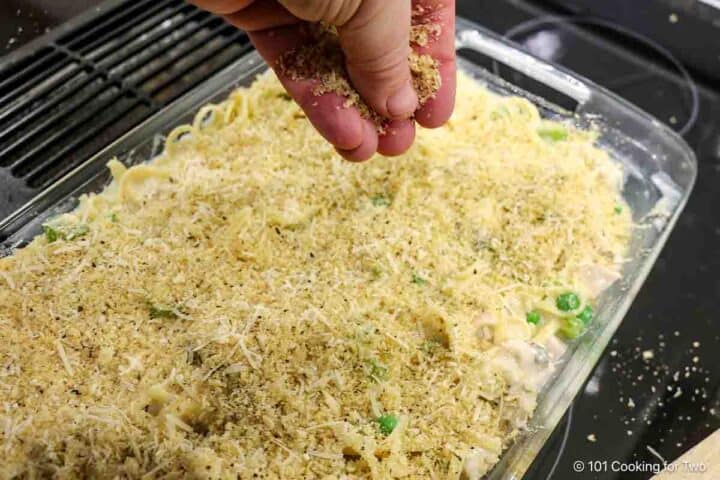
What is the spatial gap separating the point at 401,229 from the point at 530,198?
0.44 m

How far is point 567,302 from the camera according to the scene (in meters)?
1.96

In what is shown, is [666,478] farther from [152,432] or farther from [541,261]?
[152,432]

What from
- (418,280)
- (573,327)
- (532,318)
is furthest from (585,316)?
(418,280)

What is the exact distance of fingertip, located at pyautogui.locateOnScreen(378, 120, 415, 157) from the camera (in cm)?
187

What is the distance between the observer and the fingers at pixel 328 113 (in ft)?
5.80

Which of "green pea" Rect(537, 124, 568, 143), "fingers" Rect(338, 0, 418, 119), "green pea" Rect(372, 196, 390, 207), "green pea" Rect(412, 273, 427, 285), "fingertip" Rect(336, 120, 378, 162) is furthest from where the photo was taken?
"green pea" Rect(537, 124, 568, 143)

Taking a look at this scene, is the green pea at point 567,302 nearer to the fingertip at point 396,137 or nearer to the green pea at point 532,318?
the green pea at point 532,318

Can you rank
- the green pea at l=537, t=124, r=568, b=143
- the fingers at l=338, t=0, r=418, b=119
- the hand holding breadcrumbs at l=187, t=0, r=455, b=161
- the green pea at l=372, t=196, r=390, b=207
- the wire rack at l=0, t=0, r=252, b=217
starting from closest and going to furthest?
the fingers at l=338, t=0, r=418, b=119
the hand holding breadcrumbs at l=187, t=0, r=455, b=161
the green pea at l=372, t=196, r=390, b=207
the wire rack at l=0, t=0, r=252, b=217
the green pea at l=537, t=124, r=568, b=143

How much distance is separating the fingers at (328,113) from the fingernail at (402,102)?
0.09 m

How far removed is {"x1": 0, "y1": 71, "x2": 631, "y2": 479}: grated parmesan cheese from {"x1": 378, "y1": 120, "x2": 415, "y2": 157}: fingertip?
0.75 ft

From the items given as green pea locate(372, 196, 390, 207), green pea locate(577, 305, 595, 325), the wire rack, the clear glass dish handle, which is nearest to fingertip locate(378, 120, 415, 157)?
green pea locate(372, 196, 390, 207)

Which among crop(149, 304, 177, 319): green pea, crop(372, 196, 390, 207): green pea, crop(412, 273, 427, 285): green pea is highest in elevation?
crop(372, 196, 390, 207): green pea

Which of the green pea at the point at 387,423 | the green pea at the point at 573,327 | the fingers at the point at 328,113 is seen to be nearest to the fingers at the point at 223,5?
the fingers at the point at 328,113

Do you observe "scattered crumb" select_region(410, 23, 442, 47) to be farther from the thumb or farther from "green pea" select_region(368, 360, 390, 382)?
"green pea" select_region(368, 360, 390, 382)
